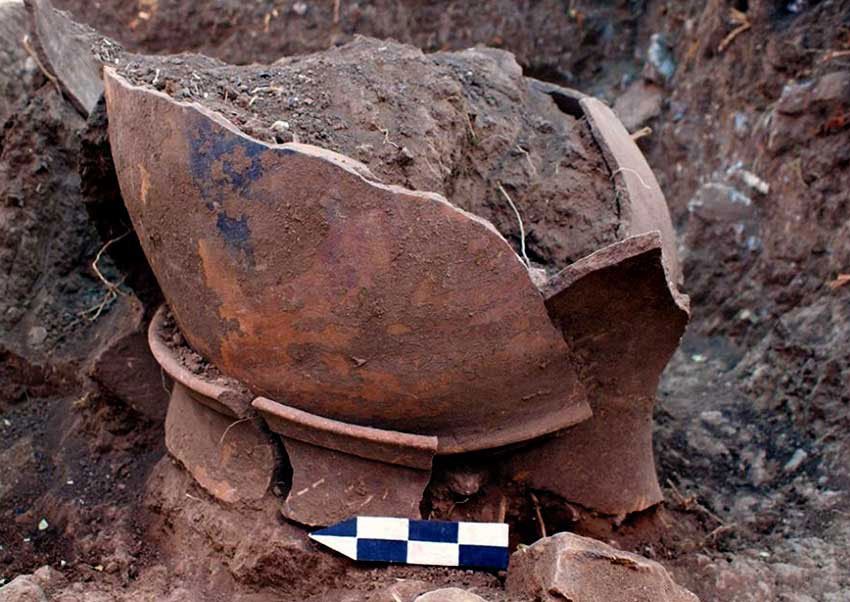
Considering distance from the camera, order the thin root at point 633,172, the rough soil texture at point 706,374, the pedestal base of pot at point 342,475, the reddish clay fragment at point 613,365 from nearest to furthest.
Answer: the reddish clay fragment at point 613,365 < the pedestal base of pot at point 342,475 < the rough soil texture at point 706,374 < the thin root at point 633,172

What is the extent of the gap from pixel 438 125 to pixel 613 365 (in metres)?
0.79

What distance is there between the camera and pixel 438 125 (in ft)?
9.07

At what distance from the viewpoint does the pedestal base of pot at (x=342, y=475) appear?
8.05ft

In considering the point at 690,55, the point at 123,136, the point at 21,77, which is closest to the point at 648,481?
the point at 123,136

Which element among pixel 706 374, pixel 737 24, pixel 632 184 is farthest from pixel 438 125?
pixel 737 24

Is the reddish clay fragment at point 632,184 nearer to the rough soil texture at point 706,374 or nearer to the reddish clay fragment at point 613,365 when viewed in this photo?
the reddish clay fragment at point 613,365

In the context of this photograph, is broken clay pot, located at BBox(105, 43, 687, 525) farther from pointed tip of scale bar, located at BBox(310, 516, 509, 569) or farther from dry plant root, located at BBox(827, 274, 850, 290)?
dry plant root, located at BBox(827, 274, 850, 290)

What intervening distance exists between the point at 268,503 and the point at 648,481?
3.42 ft

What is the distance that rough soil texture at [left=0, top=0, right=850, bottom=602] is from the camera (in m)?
2.80

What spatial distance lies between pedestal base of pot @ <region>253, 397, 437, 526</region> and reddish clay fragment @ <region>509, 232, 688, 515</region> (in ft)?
1.07

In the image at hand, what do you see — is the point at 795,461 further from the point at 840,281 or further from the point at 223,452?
the point at 223,452

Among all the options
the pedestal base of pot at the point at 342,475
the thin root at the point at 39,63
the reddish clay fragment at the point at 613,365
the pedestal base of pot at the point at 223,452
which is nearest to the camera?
the reddish clay fragment at the point at 613,365

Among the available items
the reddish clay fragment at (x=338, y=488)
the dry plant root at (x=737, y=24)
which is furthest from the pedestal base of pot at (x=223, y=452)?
the dry plant root at (x=737, y=24)

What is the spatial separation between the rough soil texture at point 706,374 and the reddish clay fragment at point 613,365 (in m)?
0.11
